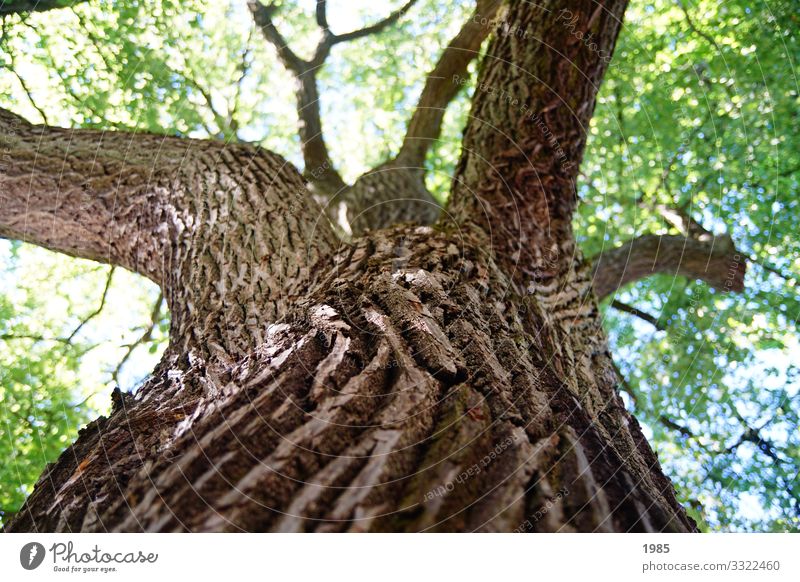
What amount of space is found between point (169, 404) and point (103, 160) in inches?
78.1

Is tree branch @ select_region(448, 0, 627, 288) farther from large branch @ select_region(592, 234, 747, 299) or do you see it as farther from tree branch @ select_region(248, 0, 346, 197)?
tree branch @ select_region(248, 0, 346, 197)

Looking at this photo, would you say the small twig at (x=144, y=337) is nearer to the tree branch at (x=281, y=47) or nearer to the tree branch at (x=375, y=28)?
the tree branch at (x=281, y=47)

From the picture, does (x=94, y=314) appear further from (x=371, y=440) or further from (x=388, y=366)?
(x=371, y=440)

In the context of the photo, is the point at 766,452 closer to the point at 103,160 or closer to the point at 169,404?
the point at 169,404

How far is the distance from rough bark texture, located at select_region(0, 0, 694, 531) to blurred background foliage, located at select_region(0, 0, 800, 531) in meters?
1.84

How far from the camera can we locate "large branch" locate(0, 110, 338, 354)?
244 cm

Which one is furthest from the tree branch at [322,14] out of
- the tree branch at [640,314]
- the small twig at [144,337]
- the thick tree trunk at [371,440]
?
the thick tree trunk at [371,440]

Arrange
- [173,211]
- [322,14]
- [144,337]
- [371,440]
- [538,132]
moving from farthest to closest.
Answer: [322,14] < [144,337] < [538,132] < [173,211] < [371,440]

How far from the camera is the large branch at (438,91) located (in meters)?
5.38

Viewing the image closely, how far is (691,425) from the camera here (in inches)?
192

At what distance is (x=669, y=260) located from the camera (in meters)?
4.78

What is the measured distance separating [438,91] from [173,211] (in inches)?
150
